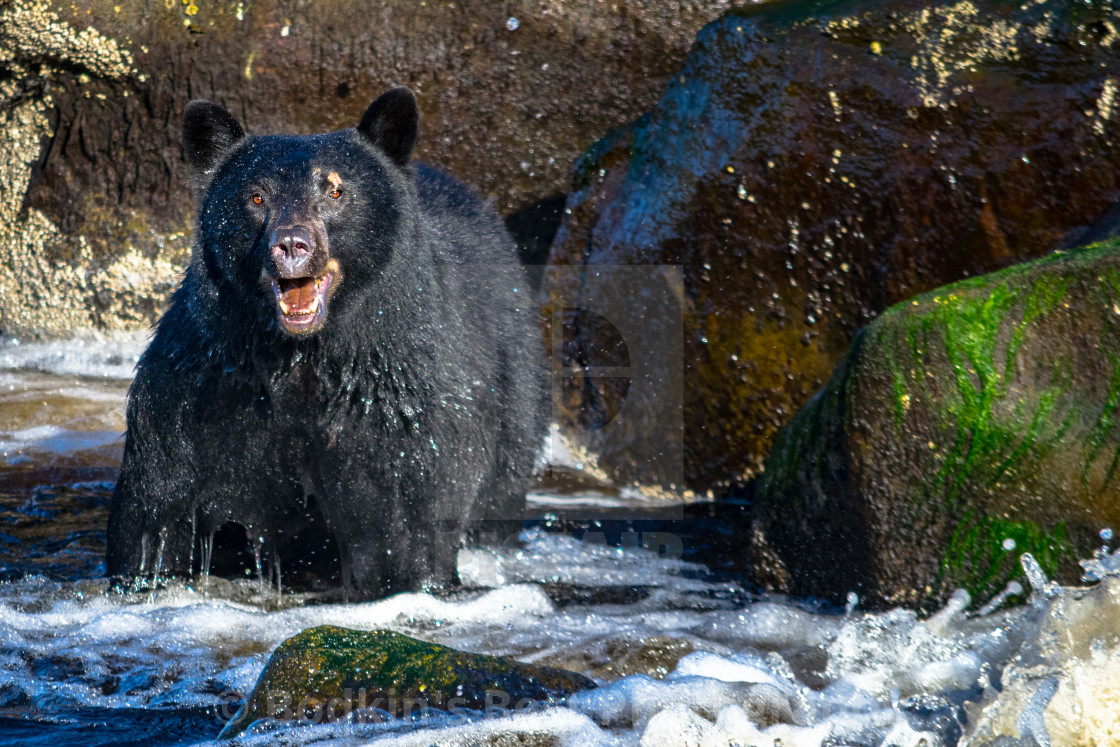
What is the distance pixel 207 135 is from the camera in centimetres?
427

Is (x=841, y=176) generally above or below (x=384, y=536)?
above

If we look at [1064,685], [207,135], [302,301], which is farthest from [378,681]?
[207,135]

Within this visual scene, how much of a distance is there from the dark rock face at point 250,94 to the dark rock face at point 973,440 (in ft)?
14.3

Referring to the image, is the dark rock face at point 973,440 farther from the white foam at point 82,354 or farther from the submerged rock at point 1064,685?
the white foam at point 82,354

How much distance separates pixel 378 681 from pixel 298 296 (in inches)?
53.4

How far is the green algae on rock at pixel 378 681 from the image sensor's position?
3.13m

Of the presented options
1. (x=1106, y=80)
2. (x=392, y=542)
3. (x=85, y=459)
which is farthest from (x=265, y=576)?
(x=1106, y=80)

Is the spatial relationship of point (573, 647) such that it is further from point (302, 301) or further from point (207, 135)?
point (207, 135)

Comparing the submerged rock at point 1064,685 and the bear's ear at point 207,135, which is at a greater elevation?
the bear's ear at point 207,135

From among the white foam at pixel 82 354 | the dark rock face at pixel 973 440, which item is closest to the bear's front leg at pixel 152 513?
the dark rock face at pixel 973 440

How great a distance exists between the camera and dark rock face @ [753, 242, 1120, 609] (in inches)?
159

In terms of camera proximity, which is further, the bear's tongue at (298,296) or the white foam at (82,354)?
the white foam at (82,354)

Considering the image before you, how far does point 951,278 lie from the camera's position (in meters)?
6.16

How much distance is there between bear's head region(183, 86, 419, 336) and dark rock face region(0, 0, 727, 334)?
165 inches
